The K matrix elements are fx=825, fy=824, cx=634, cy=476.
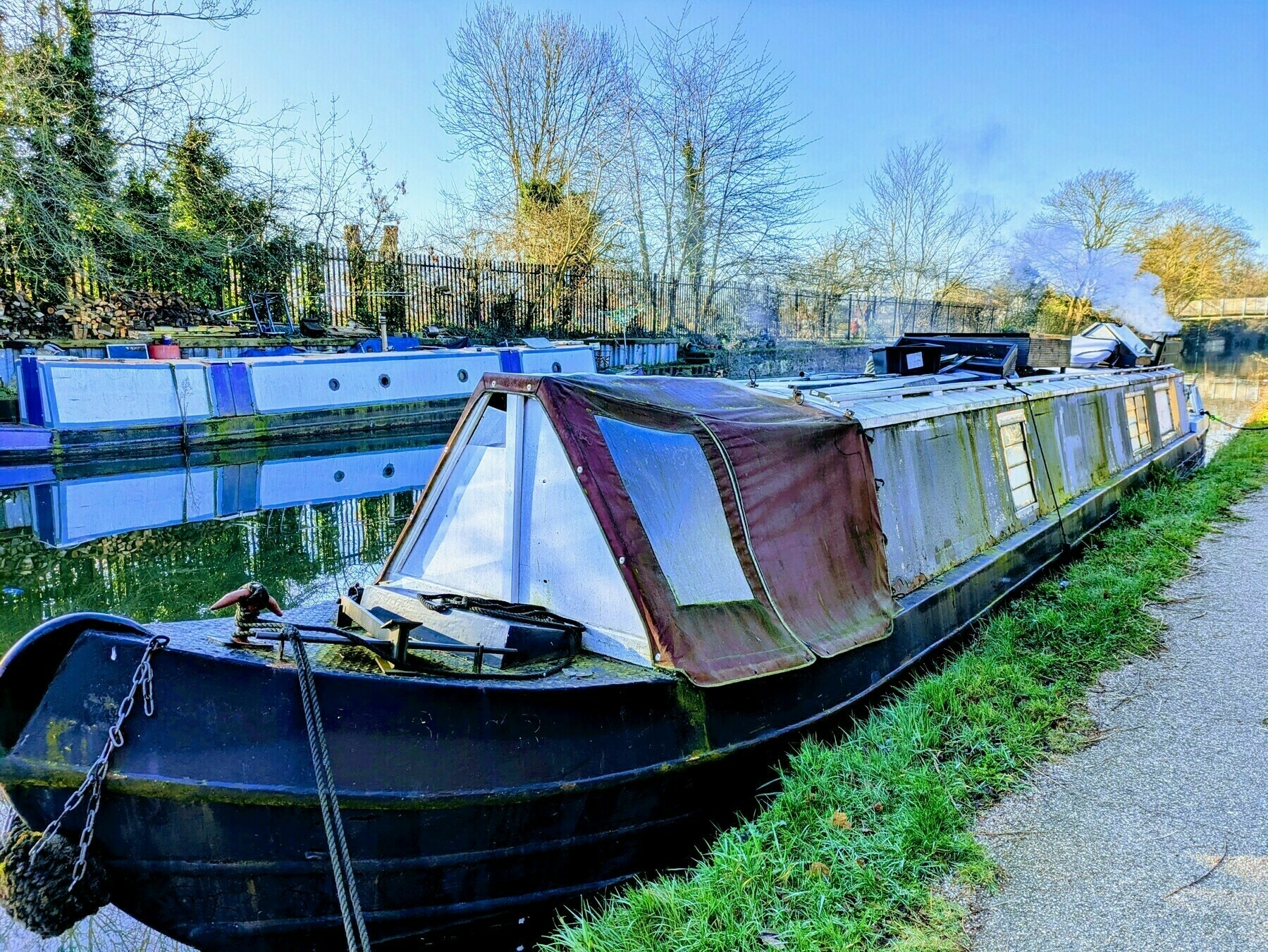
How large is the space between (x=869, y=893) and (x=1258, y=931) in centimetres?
113

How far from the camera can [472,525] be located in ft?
13.1

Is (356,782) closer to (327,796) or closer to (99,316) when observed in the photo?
(327,796)

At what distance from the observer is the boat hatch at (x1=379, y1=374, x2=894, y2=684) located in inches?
136

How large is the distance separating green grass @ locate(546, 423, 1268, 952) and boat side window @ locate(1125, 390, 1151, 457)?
594 cm

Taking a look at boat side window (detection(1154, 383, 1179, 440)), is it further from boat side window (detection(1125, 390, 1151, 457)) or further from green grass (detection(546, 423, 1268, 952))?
green grass (detection(546, 423, 1268, 952))

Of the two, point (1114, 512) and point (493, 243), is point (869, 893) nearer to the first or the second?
point (1114, 512)

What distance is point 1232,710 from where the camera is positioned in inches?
163

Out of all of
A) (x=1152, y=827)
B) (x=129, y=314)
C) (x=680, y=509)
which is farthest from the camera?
(x=129, y=314)

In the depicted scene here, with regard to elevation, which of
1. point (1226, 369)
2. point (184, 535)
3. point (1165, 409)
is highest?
point (1226, 369)

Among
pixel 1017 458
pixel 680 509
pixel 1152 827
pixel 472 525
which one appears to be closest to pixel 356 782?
pixel 472 525

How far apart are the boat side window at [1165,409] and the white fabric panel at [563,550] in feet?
37.2

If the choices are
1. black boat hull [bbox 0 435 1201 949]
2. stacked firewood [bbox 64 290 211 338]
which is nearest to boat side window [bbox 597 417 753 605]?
black boat hull [bbox 0 435 1201 949]

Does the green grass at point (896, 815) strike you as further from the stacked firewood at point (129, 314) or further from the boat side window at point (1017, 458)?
the stacked firewood at point (129, 314)

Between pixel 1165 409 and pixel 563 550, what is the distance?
12164 mm
